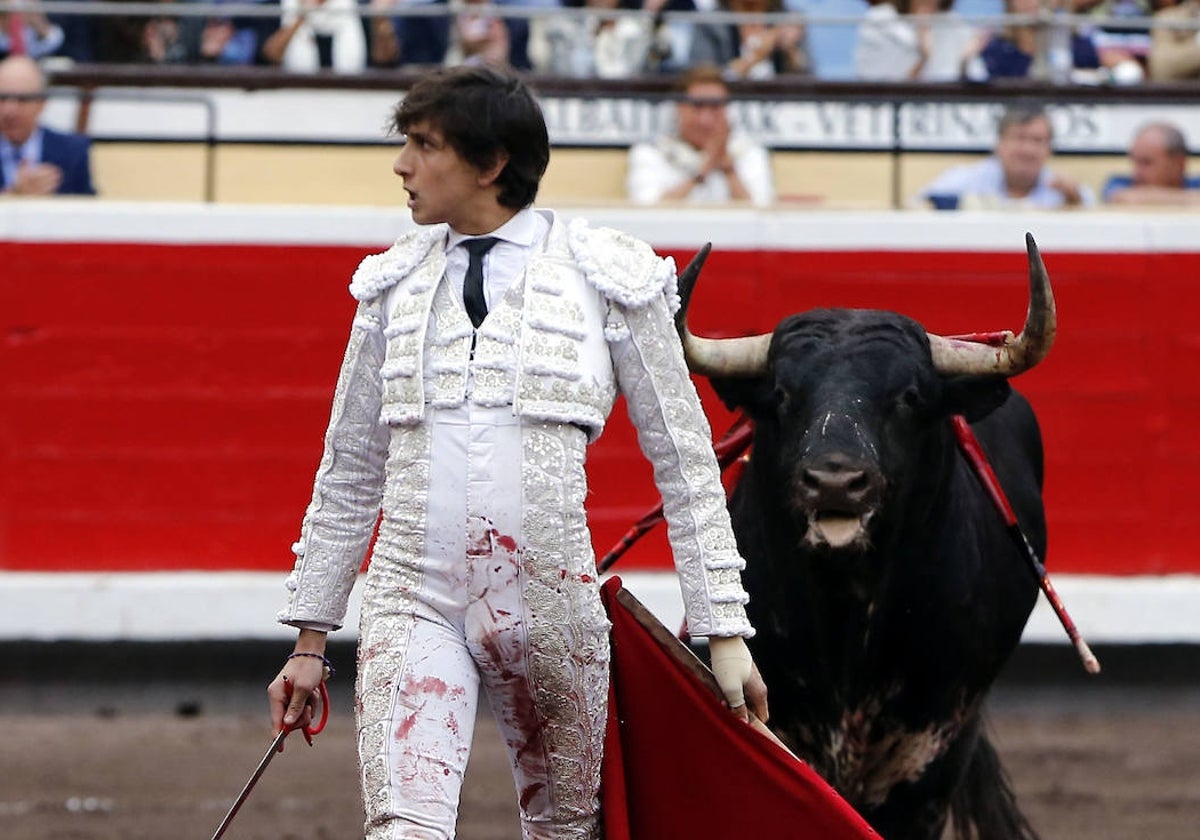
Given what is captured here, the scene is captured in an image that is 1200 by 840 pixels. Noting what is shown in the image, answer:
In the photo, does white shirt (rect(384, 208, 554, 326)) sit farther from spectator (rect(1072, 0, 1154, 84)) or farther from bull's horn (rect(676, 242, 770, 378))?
spectator (rect(1072, 0, 1154, 84))

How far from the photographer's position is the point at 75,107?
25.1 ft

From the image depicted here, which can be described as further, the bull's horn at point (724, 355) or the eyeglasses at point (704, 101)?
the eyeglasses at point (704, 101)

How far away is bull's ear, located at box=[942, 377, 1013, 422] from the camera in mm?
4023

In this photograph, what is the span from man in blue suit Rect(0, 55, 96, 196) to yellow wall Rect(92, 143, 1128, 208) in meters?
0.13

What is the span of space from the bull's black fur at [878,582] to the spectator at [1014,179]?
11.4ft

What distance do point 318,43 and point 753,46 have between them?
1.61 meters

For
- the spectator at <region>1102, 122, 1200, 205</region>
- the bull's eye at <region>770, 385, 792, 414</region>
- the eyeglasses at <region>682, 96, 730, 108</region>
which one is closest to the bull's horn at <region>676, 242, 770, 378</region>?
the bull's eye at <region>770, 385, 792, 414</region>

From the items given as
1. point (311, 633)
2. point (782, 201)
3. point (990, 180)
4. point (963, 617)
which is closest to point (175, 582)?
point (782, 201)

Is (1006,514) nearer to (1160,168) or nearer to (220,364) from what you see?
(1160,168)

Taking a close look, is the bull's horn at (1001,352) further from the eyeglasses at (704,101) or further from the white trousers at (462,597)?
the eyeglasses at (704,101)

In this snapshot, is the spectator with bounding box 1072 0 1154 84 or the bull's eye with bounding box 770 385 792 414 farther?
the spectator with bounding box 1072 0 1154 84

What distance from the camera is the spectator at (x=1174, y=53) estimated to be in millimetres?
8258

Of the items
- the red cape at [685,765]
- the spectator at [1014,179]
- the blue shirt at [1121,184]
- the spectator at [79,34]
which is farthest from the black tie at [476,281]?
the spectator at [79,34]

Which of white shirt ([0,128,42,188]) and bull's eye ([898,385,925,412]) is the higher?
bull's eye ([898,385,925,412])
